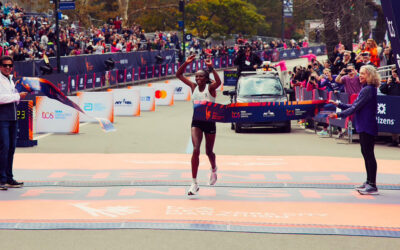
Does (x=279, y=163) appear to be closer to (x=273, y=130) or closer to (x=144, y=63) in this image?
(x=273, y=130)

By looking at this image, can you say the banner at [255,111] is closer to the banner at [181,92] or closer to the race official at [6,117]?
the race official at [6,117]

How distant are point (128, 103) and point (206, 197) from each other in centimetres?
1726

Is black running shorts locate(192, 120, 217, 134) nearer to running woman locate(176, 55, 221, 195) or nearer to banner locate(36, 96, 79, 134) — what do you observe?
running woman locate(176, 55, 221, 195)

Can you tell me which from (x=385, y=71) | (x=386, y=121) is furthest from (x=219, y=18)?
(x=386, y=121)

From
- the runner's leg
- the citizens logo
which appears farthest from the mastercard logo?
the runner's leg

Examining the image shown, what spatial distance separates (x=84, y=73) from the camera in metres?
38.6

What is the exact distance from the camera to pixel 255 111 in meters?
18.8

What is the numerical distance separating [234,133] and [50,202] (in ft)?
41.3

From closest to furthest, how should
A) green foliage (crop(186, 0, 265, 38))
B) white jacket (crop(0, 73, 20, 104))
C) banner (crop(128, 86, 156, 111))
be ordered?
white jacket (crop(0, 73, 20, 104)), banner (crop(128, 86, 156, 111)), green foliage (crop(186, 0, 265, 38))

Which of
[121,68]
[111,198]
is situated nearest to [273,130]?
[111,198]

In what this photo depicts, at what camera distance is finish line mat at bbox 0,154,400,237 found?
8.61 meters

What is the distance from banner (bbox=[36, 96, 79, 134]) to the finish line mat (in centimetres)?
629

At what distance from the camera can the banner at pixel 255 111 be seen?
10609 mm

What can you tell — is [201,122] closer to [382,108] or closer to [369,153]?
[369,153]
